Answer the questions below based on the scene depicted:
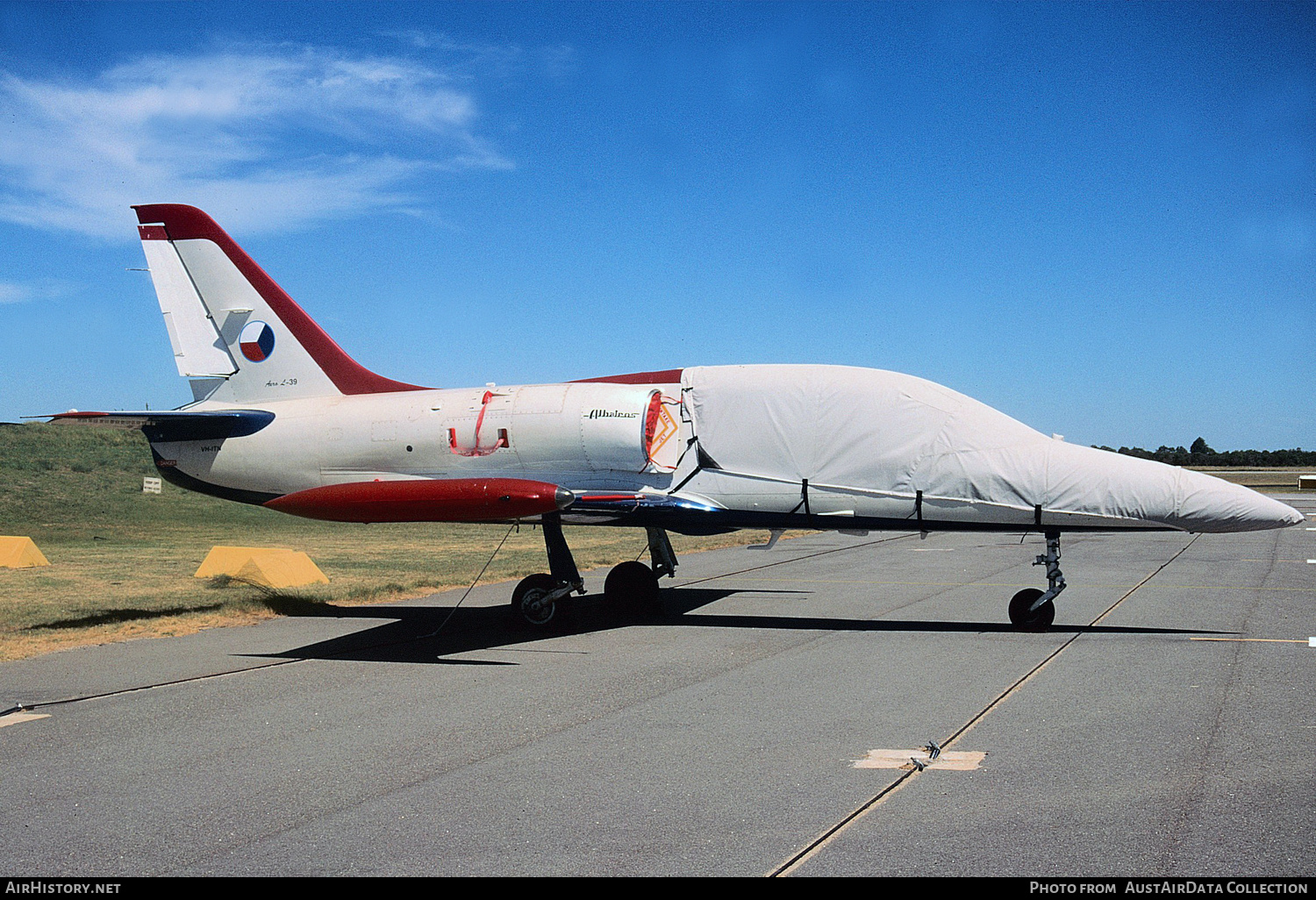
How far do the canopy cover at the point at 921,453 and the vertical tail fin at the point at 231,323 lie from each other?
18.0 feet

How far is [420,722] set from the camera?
8.32 m

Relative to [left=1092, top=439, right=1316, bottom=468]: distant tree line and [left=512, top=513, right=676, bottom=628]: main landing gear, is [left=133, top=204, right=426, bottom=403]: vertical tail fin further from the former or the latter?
[left=1092, top=439, right=1316, bottom=468]: distant tree line

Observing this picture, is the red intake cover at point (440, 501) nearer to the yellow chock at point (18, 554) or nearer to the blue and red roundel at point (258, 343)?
the blue and red roundel at point (258, 343)

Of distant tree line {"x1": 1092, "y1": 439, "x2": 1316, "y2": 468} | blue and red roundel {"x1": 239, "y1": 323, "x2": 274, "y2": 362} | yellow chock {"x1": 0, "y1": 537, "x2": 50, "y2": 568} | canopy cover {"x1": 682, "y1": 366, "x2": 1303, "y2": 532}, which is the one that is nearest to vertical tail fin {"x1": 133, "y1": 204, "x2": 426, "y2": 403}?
blue and red roundel {"x1": 239, "y1": 323, "x2": 274, "y2": 362}

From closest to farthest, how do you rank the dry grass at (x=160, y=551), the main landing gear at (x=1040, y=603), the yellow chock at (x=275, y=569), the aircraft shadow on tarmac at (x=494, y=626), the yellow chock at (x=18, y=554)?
the aircraft shadow on tarmac at (x=494, y=626)
the main landing gear at (x=1040, y=603)
the dry grass at (x=160, y=551)
the yellow chock at (x=275, y=569)
the yellow chock at (x=18, y=554)

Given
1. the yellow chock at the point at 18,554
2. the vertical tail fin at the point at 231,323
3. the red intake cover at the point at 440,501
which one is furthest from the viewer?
the yellow chock at the point at 18,554

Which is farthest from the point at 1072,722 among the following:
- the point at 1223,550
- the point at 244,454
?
the point at 1223,550

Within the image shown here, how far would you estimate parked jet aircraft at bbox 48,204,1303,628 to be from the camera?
1235 cm

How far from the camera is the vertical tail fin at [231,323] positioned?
15625 mm

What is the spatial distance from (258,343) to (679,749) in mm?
10991

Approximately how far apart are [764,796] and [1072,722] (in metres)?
3.10

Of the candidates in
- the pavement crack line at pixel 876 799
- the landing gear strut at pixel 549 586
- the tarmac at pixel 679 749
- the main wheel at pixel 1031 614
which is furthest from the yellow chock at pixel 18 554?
the pavement crack line at pixel 876 799

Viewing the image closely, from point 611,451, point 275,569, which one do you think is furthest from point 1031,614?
point 275,569

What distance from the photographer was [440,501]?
12.7 m
